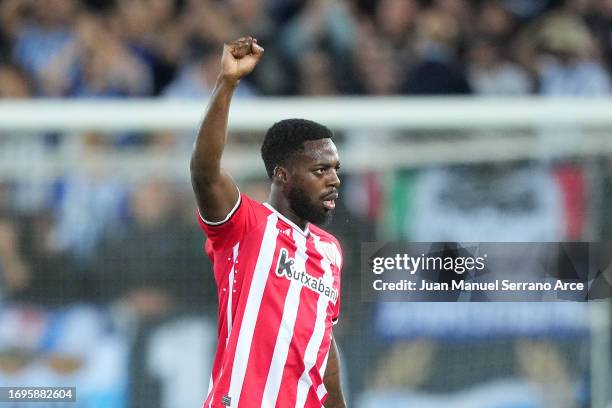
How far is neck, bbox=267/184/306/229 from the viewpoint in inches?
157

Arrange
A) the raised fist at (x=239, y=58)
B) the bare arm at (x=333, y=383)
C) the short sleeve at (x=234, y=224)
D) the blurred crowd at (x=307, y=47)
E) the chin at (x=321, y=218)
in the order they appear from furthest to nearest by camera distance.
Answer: the blurred crowd at (x=307, y=47) → the bare arm at (x=333, y=383) → the chin at (x=321, y=218) → the short sleeve at (x=234, y=224) → the raised fist at (x=239, y=58)

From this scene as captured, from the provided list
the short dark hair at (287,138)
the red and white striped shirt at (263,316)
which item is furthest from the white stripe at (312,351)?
the short dark hair at (287,138)

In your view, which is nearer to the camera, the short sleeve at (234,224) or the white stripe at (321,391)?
the short sleeve at (234,224)

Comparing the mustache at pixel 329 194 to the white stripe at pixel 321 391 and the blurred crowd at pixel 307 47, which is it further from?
the blurred crowd at pixel 307 47

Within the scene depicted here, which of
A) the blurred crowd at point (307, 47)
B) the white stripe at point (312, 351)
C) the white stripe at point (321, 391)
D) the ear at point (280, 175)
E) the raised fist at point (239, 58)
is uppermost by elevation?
the blurred crowd at point (307, 47)

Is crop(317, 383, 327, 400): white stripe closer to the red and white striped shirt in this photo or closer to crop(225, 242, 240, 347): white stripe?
the red and white striped shirt

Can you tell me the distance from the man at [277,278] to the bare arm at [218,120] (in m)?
0.04

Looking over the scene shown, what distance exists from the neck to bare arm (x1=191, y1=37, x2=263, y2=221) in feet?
1.25

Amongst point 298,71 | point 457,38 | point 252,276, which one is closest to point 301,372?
point 252,276

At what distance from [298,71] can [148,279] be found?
245cm

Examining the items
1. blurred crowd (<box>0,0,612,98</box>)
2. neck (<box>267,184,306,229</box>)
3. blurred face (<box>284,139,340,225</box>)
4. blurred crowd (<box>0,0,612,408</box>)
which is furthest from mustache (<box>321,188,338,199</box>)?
blurred crowd (<box>0,0,612,98</box>)

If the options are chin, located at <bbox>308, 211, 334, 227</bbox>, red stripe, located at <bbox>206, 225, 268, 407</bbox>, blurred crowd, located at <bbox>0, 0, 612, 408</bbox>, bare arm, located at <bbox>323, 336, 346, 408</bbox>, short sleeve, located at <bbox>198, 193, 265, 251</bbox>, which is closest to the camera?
short sleeve, located at <bbox>198, 193, 265, 251</bbox>

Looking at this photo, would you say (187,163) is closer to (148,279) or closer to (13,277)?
(148,279)

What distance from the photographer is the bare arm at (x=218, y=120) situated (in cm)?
357
